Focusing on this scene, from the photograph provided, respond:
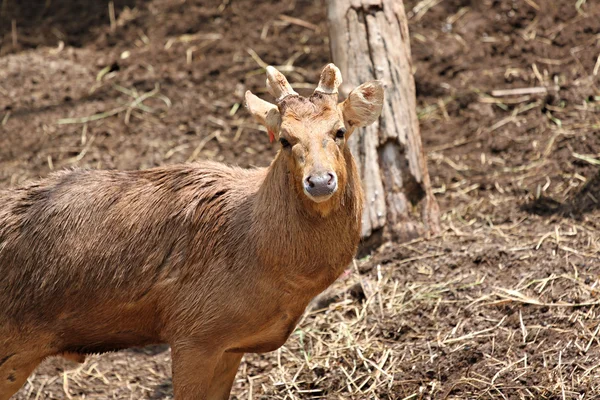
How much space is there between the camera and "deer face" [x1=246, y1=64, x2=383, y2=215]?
4820 mm

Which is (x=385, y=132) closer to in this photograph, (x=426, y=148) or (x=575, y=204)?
(x=426, y=148)

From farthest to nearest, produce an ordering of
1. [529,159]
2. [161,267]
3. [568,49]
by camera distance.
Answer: [568,49] < [529,159] < [161,267]

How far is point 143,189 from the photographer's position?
5832 millimetres

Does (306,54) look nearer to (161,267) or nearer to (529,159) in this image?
(529,159)

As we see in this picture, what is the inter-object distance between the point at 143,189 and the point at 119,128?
3.71 meters

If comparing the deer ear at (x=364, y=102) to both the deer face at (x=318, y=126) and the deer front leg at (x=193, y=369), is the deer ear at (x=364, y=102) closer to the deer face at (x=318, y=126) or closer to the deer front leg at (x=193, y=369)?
the deer face at (x=318, y=126)

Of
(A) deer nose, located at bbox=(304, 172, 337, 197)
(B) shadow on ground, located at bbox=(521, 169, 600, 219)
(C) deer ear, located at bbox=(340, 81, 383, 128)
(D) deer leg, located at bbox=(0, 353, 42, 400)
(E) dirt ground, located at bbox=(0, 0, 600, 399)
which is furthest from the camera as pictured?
(B) shadow on ground, located at bbox=(521, 169, 600, 219)

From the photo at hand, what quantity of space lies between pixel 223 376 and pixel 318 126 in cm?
206

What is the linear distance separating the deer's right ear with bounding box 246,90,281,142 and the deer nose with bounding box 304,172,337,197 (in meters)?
0.70

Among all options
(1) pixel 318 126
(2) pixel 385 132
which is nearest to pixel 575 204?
(2) pixel 385 132

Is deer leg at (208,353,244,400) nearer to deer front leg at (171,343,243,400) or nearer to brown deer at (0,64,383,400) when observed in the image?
brown deer at (0,64,383,400)

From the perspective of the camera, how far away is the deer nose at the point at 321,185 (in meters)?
4.73

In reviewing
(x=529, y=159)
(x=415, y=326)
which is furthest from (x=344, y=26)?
(x=415, y=326)

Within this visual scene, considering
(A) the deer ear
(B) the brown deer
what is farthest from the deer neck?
(A) the deer ear
